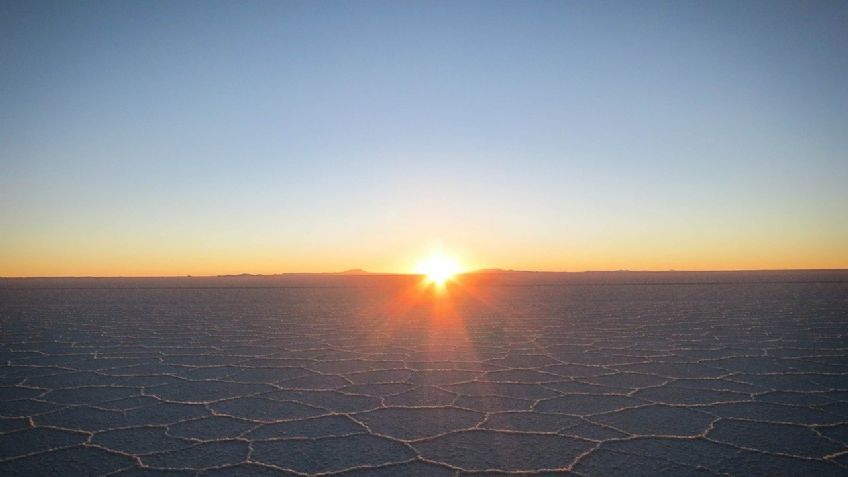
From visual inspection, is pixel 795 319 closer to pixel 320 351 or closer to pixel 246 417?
pixel 320 351

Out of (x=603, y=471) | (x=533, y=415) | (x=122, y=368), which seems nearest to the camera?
(x=603, y=471)

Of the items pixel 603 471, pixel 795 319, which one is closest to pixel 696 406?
pixel 603 471

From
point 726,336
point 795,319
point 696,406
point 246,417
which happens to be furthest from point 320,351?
point 795,319

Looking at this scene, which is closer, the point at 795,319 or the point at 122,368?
the point at 122,368

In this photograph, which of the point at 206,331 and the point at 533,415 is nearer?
the point at 533,415

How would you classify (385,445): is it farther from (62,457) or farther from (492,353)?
(492,353)

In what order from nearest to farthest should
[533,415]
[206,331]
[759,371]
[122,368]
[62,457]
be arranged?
[62,457] → [533,415] → [759,371] → [122,368] → [206,331]
